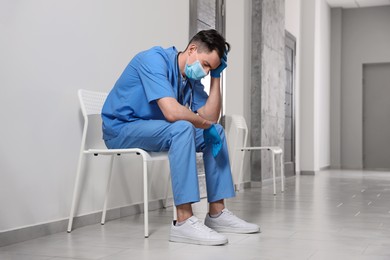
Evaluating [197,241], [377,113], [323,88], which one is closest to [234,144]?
[197,241]

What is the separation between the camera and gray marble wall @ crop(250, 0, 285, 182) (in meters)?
5.72

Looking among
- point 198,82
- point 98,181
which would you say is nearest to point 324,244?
point 198,82

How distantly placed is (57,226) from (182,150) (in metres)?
0.78

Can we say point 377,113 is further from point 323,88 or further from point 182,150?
point 182,150

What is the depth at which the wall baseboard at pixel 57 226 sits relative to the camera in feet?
8.02

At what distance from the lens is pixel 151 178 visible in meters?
3.70

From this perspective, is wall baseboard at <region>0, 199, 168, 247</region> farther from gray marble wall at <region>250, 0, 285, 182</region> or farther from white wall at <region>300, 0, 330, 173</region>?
white wall at <region>300, 0, 330, 173</region>

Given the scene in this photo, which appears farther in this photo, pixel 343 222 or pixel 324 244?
pixel 343 222

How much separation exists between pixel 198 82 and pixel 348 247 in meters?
1.07

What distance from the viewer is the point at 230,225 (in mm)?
2719

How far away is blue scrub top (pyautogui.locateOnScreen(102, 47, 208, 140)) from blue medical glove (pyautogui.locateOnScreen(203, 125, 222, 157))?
0.75 feet

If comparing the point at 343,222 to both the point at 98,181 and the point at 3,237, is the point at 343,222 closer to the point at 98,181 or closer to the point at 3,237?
the point at 98,181

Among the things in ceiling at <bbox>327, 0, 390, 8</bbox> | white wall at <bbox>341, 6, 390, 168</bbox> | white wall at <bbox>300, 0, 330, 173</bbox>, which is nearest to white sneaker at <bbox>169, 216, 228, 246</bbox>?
white wall at <bbox>300, 0, 330, 173</bbox>

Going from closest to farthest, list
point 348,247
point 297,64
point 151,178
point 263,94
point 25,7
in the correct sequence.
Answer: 1. point 348,247
2. point 25,7
3. point 151,178
4. point 263,94
5. point 297,64
